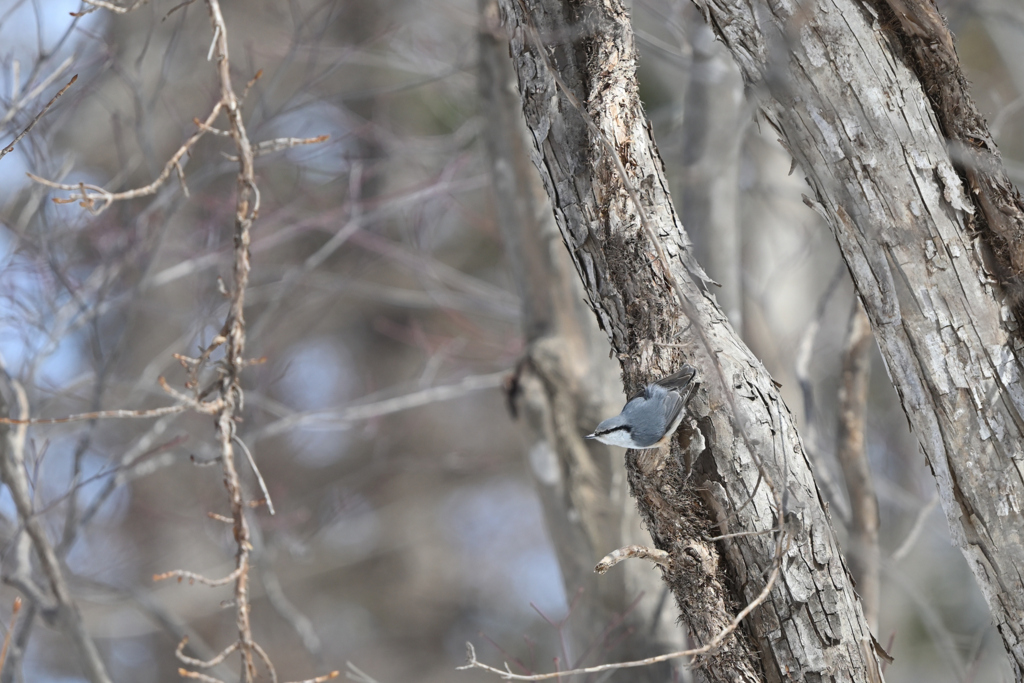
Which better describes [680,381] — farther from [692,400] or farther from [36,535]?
[36,535]

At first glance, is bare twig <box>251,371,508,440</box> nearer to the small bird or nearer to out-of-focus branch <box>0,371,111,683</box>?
out-of-focus branch <box>0,371,111,683</box>

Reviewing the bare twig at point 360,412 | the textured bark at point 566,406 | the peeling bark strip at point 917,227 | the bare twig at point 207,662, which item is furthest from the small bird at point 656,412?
the bare twig at point 360,412

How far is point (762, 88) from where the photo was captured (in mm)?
1229

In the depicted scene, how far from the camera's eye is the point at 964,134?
1.20m

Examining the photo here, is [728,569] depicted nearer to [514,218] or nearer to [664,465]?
[664,465]

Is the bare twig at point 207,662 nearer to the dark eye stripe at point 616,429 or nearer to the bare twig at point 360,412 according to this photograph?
the dark eye stripe at point 616,429

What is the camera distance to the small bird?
1.21 metres

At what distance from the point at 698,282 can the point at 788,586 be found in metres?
0.53

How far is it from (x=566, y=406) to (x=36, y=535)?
5.16 ft

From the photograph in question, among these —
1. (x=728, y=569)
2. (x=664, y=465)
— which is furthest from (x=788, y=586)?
(x=664, y=465)

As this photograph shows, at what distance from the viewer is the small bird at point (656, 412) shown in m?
1.21

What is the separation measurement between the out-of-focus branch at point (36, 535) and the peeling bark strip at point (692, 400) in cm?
159

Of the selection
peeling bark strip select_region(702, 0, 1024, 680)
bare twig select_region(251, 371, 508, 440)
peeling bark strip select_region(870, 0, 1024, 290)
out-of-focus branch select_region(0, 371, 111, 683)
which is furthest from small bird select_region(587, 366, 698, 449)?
out-of-focus branch select_region(0, 371, 111, 683)

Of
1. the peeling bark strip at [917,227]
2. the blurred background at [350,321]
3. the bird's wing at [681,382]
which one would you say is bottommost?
the blurred background at [350,321]
